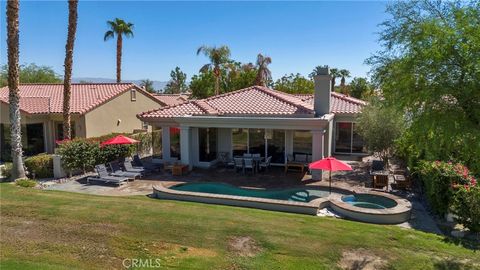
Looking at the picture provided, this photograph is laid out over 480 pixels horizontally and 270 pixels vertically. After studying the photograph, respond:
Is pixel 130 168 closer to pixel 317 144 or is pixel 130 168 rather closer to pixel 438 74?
pixel 317 144

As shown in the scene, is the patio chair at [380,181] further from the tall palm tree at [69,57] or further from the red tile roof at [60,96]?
the red tile roof at [60,96]

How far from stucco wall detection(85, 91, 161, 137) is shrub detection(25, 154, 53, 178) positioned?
8.06 metres

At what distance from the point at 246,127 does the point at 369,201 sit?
8874 mm

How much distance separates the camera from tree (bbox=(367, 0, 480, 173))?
26.0ft

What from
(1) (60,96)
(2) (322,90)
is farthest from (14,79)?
(2) (322,90)

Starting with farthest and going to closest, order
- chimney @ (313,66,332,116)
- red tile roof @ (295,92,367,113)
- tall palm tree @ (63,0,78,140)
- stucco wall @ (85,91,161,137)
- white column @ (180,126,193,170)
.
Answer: stucco wall @ (85,91,161,137) → red tile roof @ (295,92,367,113) → tall palm tree @ (63,0,78,140) → chimney @ (313,66,332,116) → white column @ (180,126,193,170)

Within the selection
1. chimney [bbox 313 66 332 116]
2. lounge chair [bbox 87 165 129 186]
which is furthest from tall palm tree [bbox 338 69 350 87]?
lounge chair [bbox 87 165 129 186]

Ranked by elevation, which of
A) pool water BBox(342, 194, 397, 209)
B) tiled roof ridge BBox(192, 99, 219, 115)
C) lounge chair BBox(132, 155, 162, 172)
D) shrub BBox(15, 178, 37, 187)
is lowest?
pool water BBox(342, 194, 397, 209)

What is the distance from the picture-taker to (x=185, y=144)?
75.8 ft

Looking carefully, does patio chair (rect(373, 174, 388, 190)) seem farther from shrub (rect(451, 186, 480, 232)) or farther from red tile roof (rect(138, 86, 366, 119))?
red tile roof (rect(138, 86, 366, 119))

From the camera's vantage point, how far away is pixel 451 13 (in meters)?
8.59

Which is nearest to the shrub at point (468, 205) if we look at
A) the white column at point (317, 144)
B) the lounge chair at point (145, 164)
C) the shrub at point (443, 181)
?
the shrub at point (443, 181)

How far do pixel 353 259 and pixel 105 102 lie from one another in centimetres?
2690

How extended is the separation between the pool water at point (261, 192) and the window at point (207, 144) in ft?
16.8
